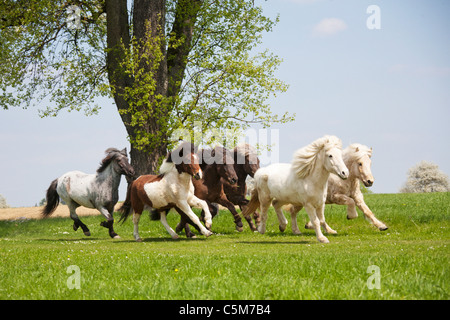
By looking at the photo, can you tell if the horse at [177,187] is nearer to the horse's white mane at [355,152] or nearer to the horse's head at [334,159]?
the horse's head at [334,159]

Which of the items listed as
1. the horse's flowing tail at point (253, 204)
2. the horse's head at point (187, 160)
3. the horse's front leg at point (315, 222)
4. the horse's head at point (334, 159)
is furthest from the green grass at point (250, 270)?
the horse's head at point (187, 160)

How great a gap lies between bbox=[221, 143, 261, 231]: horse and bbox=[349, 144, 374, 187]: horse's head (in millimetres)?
3223

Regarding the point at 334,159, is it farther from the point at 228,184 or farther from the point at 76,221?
the point at 76,221

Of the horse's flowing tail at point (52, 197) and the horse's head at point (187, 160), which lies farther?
the horse's flowing tail at point (52, 197)

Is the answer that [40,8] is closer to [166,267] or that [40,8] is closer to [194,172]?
[194,172]

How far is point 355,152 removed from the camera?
13945mm

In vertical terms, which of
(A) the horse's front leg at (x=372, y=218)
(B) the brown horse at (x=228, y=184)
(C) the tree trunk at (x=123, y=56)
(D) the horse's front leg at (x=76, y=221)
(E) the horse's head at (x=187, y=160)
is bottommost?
(D) the horse's front leg at (x=76, y=221)

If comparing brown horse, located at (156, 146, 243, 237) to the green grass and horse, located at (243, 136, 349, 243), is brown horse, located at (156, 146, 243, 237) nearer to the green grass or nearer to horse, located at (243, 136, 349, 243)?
the green grass

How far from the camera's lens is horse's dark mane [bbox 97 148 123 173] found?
15.8 meters

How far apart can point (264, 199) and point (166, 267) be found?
19.7 ft

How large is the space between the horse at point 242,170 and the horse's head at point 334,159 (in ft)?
14.2

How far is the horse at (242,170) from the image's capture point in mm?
15867
